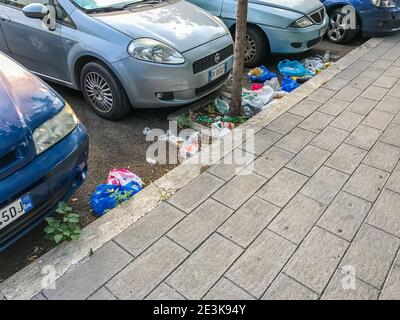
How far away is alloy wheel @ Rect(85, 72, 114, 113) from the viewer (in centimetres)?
384

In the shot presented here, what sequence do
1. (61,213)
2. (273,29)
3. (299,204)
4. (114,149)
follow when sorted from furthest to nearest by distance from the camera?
(273,29)
(114,149)
(299,204)
(61,213)

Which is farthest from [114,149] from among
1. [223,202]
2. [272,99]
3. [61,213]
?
[272,99]

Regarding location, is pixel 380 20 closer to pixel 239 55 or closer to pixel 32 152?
pixel 239 55

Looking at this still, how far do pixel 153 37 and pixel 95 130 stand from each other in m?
1.21

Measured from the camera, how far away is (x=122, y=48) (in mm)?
3541

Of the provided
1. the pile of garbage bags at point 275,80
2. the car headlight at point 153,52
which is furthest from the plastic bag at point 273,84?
the car headlight at point 153,52

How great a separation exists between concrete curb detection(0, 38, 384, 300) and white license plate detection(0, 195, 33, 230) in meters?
0.38

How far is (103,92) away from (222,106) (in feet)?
4.71

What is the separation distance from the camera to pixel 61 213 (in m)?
2.48

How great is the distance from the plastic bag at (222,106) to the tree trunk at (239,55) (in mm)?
202

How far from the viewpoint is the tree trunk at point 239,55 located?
3549 millimetres

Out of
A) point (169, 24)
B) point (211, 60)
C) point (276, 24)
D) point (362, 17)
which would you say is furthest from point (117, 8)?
point (362, 17)

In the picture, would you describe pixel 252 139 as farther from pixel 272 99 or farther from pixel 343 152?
pixel 272 99

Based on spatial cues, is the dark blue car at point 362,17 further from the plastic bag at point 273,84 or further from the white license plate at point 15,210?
the white license plate at point 15,210
